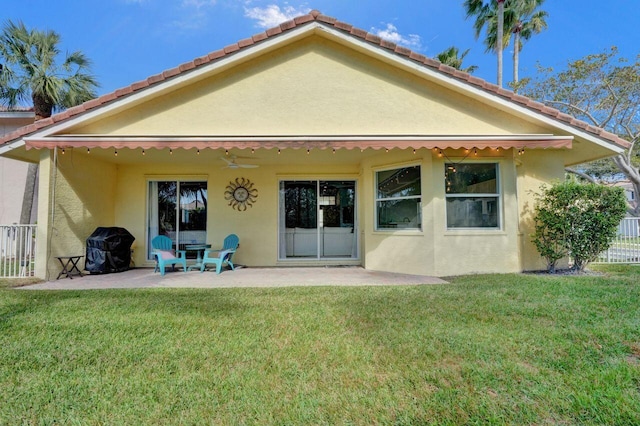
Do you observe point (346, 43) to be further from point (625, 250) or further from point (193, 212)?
point (625, 250)

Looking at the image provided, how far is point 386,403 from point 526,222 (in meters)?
10.1

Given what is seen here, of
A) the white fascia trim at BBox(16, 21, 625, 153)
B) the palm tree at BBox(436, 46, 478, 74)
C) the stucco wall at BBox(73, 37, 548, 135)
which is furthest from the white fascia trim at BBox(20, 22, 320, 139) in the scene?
the palm tree at BBox(436, 46, 478, 74)

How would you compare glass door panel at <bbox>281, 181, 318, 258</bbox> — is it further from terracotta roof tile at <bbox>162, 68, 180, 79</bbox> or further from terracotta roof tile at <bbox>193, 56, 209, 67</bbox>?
terracotta roof tile at <bbox>162, 68, 180, 79</bbox>

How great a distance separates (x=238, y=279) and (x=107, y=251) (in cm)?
502

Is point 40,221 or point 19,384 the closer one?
point 19,384

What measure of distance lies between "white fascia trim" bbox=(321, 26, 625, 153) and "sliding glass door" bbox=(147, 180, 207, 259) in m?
8.43

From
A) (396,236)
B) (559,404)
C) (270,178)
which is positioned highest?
(270,178)

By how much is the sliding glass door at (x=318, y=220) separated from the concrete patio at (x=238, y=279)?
8.25 ft

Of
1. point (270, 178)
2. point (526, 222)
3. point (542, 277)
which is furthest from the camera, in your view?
point (270, 178)

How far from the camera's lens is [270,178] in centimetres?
1388

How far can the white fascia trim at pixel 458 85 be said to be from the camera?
10.3 meters

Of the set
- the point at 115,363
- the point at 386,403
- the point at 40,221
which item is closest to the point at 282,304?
the point at 115,363

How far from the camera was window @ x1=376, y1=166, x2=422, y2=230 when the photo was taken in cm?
1117

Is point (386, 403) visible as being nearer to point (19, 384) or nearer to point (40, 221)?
point (19, 384)
